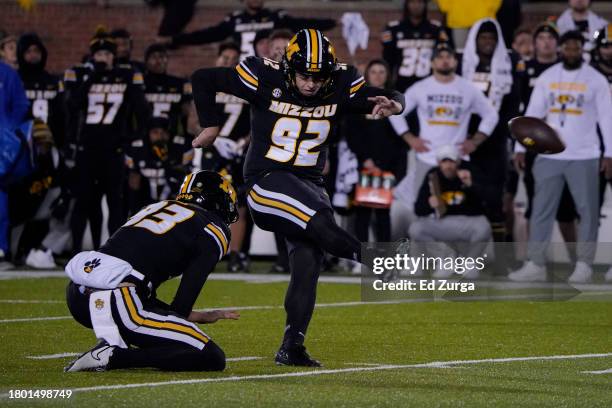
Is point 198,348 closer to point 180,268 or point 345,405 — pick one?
point 180,268

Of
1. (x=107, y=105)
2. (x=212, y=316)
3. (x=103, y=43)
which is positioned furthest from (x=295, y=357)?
(x=103, y=43)

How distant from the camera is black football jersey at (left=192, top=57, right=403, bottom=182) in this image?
274 inches

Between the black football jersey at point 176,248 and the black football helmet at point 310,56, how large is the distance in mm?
839

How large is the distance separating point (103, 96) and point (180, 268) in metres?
6.41

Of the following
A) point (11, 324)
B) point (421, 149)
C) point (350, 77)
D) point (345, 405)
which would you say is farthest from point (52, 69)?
point (345, 405)

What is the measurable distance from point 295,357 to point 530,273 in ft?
18.6

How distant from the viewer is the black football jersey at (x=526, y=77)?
12.9m

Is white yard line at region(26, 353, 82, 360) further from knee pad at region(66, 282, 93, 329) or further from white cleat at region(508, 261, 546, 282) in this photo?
white cleat at region(508, 261, 546, 282)

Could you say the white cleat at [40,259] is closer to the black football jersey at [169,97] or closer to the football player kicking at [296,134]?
the black football jersey at [169,97]

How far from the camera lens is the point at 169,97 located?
43.1 ft

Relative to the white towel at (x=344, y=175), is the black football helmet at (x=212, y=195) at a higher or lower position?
higher

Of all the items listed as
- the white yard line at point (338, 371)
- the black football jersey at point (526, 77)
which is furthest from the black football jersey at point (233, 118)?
the white yard line at point (338, 371)

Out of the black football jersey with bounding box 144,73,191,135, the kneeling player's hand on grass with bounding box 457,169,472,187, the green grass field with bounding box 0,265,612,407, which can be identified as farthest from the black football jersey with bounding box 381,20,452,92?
the green grass field with bounding box 0,265,612,407

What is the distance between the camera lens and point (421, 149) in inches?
484
